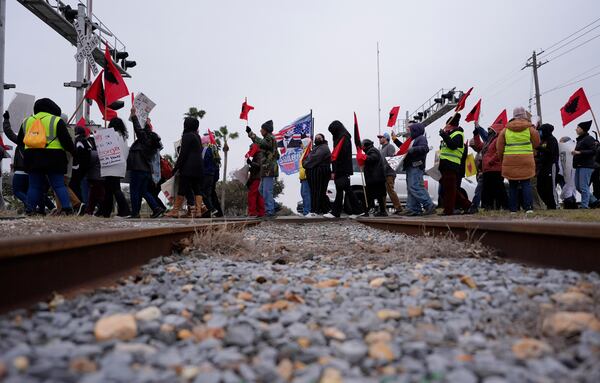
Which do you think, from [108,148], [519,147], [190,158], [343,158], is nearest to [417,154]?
[343,158]

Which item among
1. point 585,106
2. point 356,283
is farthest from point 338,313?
point 585,106

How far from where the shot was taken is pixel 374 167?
10.1 m

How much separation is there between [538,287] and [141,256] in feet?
7.98

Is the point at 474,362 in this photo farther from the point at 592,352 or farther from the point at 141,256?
the point at 141,256

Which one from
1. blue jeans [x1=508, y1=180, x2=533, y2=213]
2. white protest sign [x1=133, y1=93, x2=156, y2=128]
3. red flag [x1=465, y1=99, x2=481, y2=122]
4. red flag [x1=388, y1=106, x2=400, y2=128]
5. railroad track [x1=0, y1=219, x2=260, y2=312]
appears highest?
red flag [x1=388, y1=106, x2=400, y2=128]

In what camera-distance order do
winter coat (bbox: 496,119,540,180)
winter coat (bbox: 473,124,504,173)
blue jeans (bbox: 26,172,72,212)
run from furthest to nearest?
1. winter coat (bbox: 473,124,504,173)
2. winter coat (bbox: 496,119,540,180)
3. blue jeans (bbox: 26,172,72,212)

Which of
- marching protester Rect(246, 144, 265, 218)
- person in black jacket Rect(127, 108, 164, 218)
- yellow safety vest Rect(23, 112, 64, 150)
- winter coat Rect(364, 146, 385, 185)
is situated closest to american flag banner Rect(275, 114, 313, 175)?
marching protester Rect(246, 144, 265, 218)

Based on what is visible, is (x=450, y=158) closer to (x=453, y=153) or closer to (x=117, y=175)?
(x=453, y=153)

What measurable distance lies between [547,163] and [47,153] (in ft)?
30.9

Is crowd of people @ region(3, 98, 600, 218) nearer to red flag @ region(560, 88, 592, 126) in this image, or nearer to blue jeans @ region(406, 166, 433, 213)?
blue jeans @ region(406, 166, 433, 213)

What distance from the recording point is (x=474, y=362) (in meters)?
1.40

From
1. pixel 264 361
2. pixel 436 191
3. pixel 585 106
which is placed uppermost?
pixel 585 106

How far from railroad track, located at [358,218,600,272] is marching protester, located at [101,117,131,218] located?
20.6 ft

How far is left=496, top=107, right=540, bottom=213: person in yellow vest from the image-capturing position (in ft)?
24.6
